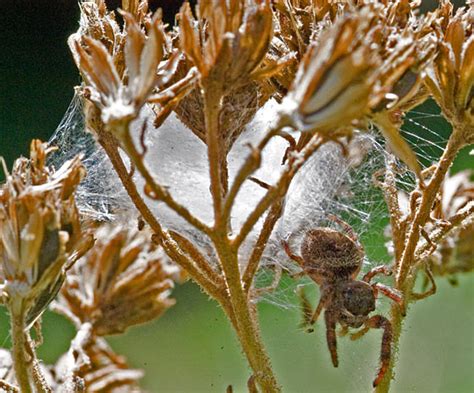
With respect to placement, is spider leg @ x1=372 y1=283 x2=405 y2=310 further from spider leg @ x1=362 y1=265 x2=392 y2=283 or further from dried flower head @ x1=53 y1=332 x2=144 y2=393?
dried flower head @ x1=53 y1=332 x2=144 y2=393

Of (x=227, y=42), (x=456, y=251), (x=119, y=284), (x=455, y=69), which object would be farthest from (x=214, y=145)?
(x=456, y=251)

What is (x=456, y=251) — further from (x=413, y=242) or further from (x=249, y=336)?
(x=249, y=336)

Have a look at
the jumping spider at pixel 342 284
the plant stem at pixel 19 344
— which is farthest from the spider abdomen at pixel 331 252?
the plant stem at pixel 19 344

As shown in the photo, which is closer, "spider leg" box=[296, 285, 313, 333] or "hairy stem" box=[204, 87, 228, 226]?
"hairy stem" box=[204, 87, 228, 226]

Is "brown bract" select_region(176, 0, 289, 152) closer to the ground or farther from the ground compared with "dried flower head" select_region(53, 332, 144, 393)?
farther from the ground

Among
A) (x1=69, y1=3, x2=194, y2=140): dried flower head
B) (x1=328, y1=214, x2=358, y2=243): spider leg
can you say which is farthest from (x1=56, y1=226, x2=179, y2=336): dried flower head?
(x1=69, y1=3, x2=194, y2=140): dried flower head

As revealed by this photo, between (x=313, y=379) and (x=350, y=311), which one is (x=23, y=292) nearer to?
(x=350, y=311)

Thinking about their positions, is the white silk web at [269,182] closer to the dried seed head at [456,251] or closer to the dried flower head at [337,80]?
the dried seed head at [456,251]
